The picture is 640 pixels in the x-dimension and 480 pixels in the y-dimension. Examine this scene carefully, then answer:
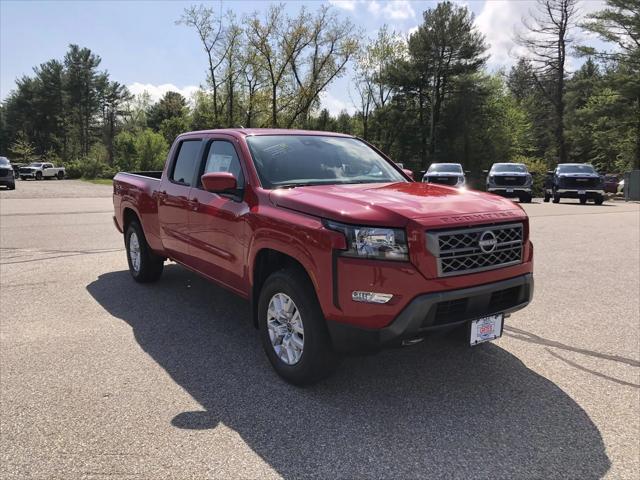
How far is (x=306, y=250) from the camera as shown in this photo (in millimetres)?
3256

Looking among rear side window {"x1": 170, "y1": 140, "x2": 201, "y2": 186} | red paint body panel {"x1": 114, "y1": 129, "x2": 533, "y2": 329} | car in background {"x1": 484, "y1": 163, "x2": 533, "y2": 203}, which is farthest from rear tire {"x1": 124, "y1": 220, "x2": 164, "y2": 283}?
car in background {"x1": 484, "y1": 163, "x2": 533, "y2": 203}

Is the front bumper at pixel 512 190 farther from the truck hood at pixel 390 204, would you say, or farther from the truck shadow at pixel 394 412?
the truck hood at pixel 390 204

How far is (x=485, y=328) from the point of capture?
333cm

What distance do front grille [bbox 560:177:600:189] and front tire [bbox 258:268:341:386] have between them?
72.0ft

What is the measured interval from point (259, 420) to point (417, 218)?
1.57 meters

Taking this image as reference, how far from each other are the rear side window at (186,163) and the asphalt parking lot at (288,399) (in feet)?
4.57

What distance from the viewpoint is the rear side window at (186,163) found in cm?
509

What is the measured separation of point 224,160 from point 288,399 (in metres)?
2.24

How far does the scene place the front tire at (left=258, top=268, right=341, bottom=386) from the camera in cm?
329

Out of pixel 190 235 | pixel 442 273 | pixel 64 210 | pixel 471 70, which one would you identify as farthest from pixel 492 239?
pixel 471 70

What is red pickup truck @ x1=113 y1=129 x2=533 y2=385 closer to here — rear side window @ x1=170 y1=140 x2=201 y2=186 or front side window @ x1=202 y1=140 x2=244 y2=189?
front side window @ x1=202 y1=140 x2=244 y2=189

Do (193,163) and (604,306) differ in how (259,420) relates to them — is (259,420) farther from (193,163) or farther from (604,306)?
(604,306)

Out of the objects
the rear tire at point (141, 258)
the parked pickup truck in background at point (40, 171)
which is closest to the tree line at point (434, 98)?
the parked pickup truck in background at point (40, 171)

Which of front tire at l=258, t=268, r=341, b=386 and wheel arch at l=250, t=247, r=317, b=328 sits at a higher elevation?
wheel arch at l=250, t=247, r=317, b=328
